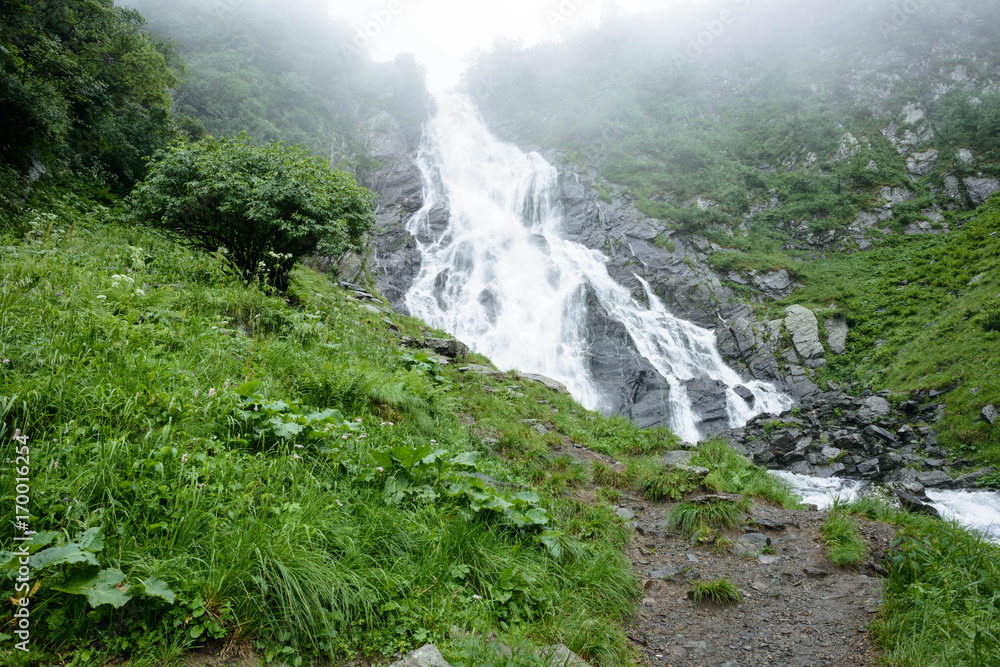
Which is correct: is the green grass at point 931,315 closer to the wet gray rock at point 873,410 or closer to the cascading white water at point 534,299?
the wet gray rock at point 873,410

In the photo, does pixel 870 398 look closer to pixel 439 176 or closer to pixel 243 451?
pixel 243 451

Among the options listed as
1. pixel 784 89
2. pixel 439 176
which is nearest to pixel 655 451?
pixel 439 176

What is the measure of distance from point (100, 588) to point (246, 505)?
735 millimetres

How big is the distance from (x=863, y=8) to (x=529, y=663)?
63.6m

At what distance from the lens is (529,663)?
233 centimetres

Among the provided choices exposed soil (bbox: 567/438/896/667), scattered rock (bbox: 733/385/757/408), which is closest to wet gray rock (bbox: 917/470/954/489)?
scattered rock (bbox: 733/385/757/408)

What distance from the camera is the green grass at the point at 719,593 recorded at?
378 centimetres

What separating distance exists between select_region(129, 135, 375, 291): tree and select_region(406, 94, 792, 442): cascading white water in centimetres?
1096

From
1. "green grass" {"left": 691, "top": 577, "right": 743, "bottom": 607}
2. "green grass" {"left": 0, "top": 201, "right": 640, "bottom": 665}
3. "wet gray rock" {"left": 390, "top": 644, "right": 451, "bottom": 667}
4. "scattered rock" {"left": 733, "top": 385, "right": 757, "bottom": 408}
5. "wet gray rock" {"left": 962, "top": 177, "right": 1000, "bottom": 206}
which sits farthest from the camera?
"wet gray rock" {"left": 962, "top": 177, "right": 1000, "bottom": 206}

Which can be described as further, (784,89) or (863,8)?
(863,8)

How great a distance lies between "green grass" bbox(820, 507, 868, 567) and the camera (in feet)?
14.2

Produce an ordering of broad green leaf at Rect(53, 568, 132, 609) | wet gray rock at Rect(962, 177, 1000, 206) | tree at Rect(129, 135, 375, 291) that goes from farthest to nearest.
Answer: wet gray rock at Rect(962, 177, 1000, 206)
tree at Rect(129, 135, 375, 291)
broad green leaf at Rect(53, 568, 132, 609)

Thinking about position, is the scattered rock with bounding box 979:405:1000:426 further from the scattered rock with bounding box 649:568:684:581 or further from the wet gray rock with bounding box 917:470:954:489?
the scattered rock with bounding box 649:568:684:581

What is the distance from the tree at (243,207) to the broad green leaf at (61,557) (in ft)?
20.8
